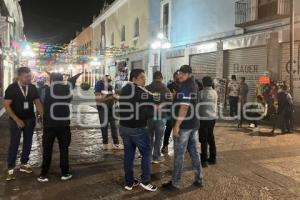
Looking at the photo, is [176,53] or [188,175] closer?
[188,175]

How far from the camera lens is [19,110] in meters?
6.91

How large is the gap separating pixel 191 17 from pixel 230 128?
11511 mm

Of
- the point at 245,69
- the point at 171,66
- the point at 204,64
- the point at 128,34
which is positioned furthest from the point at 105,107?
the point at 128,34

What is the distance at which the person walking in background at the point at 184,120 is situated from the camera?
6.09 metres

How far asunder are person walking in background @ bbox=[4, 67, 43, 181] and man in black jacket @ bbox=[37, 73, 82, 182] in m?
0.43

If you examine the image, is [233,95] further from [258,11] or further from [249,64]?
[258,11]

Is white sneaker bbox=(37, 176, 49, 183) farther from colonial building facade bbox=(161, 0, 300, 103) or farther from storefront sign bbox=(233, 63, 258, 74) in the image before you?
storefront sign bbox=(233, 63, 258, 74)

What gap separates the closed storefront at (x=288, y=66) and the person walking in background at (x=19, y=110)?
10.6 meters

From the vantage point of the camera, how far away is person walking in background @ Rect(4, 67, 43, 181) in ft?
22.4

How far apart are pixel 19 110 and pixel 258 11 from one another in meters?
12.8

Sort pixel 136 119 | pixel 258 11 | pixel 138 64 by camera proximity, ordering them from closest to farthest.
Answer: pixel 136 119, pixel 258 11, pixel 138 64

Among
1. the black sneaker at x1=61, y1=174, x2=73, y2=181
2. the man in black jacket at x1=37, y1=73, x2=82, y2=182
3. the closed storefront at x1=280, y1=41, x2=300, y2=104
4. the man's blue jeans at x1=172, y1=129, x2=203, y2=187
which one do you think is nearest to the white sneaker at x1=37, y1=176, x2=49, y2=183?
the man in black jacket at x1=37, y1=73, x2=82, y2=182

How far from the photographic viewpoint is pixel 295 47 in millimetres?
15141

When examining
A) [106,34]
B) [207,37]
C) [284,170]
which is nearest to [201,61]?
[207,37]
